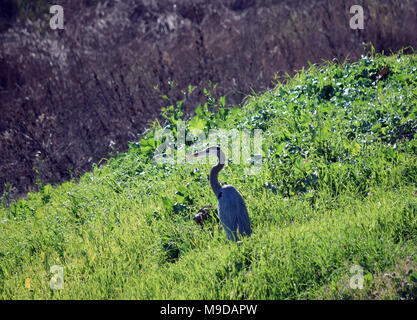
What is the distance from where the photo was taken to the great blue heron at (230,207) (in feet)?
11.8

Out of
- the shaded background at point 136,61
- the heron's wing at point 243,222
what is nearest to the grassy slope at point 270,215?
the heron's wing at point 243,222

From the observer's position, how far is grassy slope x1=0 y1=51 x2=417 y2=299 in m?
3.29

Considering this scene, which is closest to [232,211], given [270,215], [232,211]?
[232,211]

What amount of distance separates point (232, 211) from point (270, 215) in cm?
63

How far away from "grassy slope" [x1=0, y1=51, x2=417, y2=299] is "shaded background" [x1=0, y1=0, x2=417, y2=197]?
1587mm

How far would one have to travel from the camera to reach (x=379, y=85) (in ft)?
19.4

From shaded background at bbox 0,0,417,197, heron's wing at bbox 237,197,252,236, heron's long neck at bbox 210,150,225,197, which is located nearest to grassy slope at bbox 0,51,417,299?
heron's wing at bbox 237,197,252,236

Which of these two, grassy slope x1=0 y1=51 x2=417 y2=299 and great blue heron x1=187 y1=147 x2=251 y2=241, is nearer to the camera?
grassy slope x1=0 y1=51 x2=417 y2=299

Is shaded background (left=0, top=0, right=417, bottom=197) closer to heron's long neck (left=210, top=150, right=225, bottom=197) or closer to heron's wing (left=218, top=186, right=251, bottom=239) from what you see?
heron's long neck (left=210, top=150, right=225, bottom=197)

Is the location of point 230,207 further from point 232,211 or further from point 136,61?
point 136,61

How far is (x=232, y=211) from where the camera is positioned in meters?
3.62
